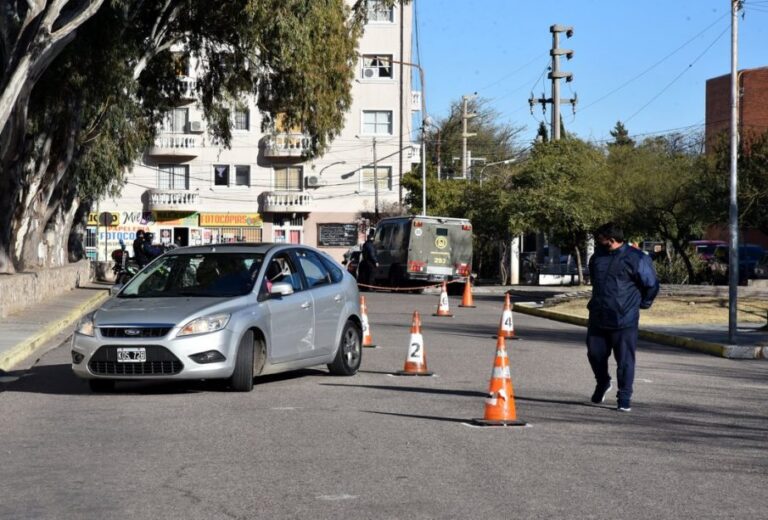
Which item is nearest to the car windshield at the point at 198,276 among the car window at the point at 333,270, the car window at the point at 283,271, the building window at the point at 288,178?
the car window at the point at 283,271

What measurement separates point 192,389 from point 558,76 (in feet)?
125

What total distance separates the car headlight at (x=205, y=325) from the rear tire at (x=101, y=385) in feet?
3.85

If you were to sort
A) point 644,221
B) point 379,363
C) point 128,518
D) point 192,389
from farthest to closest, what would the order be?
1. point 644,221
2. point 379,363
3. point 192,389
4. point 128,518

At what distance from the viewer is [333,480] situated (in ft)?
28.0

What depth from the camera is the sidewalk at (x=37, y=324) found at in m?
19.0

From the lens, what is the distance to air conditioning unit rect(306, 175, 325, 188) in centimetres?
7625

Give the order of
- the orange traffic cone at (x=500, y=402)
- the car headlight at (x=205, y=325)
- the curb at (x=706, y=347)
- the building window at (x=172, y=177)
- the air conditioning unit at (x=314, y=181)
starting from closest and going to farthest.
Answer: the orange traffic cone at (x=500, y=402) < the car headlight at (x=205, y=325) < the curb at (x=706, y=347) < the air conditioning unit at (x=314, y=181) < the building window at (x=172, y=177)

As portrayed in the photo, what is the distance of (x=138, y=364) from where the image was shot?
13070 millimetres

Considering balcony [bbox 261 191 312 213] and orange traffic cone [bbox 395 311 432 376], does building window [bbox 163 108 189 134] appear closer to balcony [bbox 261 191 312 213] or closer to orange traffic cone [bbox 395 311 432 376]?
balcony [bbox 261 191 312 213]

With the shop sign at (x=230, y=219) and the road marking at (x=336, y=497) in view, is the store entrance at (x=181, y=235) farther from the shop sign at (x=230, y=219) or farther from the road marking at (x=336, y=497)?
the road marking at (x=336, y=497)

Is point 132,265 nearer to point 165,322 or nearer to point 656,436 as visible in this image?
point 165,322

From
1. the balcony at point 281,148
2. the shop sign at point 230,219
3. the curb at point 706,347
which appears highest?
the balcony at point 281,148

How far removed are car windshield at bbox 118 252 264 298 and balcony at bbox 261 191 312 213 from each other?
60.3 metres

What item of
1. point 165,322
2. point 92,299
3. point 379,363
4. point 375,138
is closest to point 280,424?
point 165,322
